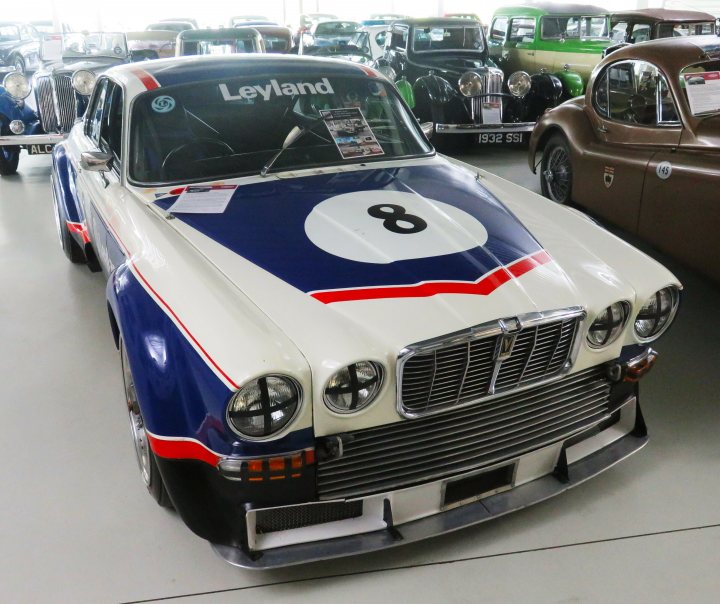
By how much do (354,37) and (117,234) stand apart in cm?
1084

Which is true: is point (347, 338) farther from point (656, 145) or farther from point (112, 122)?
point (656, 145)

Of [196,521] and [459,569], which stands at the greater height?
[196,521]

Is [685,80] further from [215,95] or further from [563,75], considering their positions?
[563,75]

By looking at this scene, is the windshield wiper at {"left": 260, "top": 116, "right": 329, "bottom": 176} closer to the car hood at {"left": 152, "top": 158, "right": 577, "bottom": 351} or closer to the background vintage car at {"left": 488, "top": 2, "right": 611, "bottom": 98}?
the car hood at {"left": 152, "top": 158, "right": 577, "bottom": 351}

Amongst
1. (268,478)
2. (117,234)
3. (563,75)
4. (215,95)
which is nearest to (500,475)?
(268,478)

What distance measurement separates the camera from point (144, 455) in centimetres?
233

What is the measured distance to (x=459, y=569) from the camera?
2.10m

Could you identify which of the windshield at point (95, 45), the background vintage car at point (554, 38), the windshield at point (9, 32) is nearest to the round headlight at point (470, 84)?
the background vintage car at point (554, 38)

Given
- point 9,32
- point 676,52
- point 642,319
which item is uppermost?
point 676,52

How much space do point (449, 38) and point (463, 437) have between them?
7516mm

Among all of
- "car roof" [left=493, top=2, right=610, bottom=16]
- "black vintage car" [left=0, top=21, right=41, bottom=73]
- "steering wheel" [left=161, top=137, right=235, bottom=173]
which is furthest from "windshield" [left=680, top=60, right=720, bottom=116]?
"black vintage car" [left=0, top=21, right=41, bottom=73]

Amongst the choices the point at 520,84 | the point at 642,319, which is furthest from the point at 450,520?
the point at 520,84

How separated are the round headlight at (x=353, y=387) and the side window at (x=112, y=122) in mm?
1734

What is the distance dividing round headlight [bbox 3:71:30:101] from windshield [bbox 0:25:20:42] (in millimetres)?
10274
